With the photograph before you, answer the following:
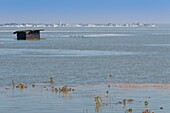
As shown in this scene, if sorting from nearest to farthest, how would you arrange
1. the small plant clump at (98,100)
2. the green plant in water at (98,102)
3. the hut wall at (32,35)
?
the green plant in water at (98,102), the small plant clump at (98,100), the hut wall at (32,35)

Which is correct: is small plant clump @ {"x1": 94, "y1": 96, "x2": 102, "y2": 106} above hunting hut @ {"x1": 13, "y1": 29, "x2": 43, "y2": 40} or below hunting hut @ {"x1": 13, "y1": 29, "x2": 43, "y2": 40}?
above

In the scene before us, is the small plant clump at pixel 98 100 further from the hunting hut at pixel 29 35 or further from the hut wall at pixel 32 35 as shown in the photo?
the hut wall at pixel 32 35

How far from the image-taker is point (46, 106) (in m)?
27.3

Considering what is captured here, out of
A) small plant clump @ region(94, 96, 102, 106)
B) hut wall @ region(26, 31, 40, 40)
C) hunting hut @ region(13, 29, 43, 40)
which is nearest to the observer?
small plant clump @ region(94, 96, 102, 106)

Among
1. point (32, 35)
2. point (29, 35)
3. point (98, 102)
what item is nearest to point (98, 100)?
point (98, 102)

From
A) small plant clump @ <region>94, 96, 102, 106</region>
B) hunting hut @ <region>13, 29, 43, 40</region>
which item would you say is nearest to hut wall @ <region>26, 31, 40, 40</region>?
hunting hut @ <region>13, 29, 43, 40</region>

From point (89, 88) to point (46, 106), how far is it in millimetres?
7726

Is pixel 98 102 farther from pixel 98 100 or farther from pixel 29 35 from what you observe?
pixel 29 35

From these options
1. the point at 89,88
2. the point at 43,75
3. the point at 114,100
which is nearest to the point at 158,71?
the point at 43,75

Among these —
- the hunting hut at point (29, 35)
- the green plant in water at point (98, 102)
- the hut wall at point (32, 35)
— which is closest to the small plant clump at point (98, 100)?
the green plant in water at point (98, 102)

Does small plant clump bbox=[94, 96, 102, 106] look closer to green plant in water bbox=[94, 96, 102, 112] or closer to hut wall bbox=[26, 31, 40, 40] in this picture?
green plant in water bbox=[94, 96, 102, 112]

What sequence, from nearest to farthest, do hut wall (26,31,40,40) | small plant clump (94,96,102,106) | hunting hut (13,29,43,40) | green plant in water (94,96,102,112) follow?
1. green plant in water (94,96,102,112)
2. small plant clump (94,96,102,106)
3. hunting hut (13,29,43,40)
4. hut wall (26,31,40,40)

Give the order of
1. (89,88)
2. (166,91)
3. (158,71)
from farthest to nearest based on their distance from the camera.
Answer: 1. (158,71)
2. (89,88)
3. (166,91)

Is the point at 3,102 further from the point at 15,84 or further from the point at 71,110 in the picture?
the point at 15,84
